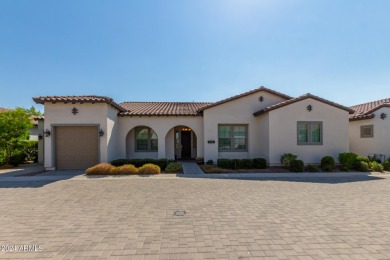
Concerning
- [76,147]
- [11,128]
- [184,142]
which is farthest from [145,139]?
[11,128]

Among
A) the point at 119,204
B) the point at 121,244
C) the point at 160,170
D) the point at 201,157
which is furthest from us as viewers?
the point at 201,157

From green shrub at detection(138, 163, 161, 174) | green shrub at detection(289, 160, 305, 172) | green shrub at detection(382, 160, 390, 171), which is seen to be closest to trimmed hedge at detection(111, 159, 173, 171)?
green shrub at detection(138, 163, 161, 174)

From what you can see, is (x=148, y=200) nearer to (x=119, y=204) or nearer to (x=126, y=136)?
(x=119, y=204)

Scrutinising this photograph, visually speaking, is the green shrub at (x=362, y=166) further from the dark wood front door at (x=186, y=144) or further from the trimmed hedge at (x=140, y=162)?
the dark wood front door at (x=186, y=144)

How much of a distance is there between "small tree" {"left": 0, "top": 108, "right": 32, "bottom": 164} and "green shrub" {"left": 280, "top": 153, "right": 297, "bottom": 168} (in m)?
18.1

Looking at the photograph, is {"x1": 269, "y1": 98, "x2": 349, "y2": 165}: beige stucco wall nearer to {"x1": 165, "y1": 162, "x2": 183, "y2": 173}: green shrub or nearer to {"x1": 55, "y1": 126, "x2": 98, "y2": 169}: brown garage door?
{"x1": 165, "y1": 162, "x2": 183, "y2": 173}: green shrub

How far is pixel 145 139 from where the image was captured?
15.9 m

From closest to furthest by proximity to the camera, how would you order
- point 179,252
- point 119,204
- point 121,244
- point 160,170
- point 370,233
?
1. point 179,252
2. point 121,244
3. point 370,233
4. point 119,204
5. point 160,170

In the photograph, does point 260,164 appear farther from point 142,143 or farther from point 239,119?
point 142,143

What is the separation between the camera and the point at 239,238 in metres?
4.05

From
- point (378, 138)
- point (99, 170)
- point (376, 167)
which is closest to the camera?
point (99, 170)

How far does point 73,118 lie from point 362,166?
18.0 metres

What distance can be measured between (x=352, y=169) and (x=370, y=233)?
10.1 meters

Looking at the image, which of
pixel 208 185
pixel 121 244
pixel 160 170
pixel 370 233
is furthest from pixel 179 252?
pixel 160 170
